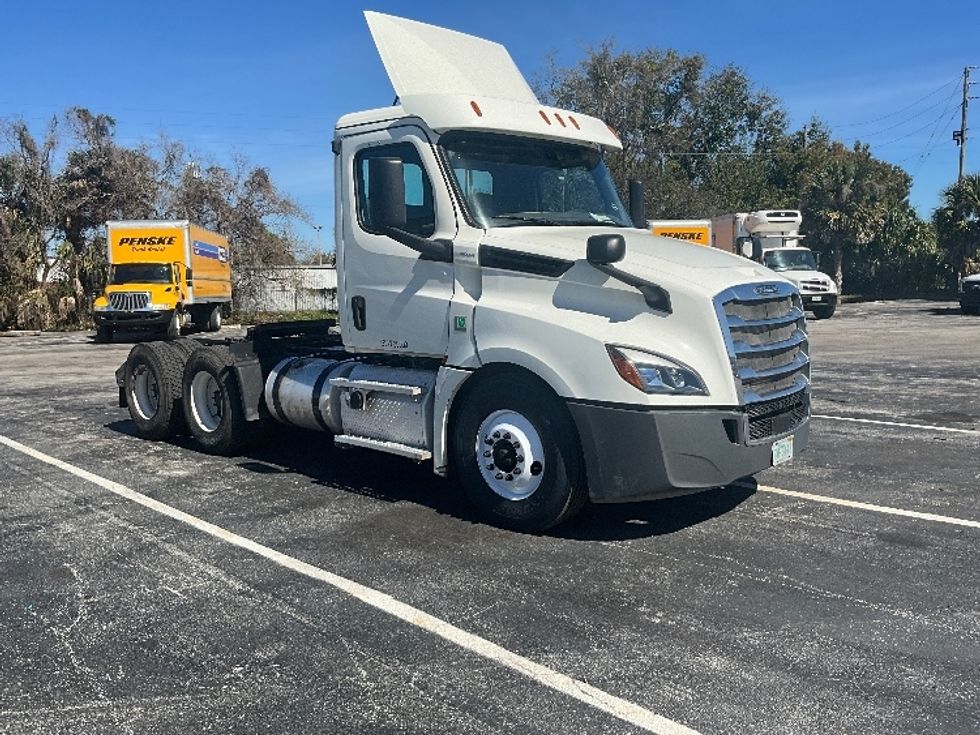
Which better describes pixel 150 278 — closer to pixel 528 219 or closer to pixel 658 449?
pixel 528 219

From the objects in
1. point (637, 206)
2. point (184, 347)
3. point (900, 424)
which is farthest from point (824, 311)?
point (184, 347)

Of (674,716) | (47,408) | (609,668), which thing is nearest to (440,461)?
(609,668)

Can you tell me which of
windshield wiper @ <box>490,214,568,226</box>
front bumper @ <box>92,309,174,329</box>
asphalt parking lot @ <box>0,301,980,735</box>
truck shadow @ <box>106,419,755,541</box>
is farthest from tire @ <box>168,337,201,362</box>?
front bumper @ <box>92,309,174,329</box>

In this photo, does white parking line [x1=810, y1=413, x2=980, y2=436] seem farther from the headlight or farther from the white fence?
the white fence

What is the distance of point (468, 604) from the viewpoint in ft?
15.0

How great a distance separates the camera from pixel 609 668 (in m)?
3.83

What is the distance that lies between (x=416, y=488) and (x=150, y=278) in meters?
21.4

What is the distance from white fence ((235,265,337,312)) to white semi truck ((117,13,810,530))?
104ft

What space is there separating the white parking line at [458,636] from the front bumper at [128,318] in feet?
66.6

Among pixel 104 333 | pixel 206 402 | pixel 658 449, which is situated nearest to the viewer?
pixel 658 449

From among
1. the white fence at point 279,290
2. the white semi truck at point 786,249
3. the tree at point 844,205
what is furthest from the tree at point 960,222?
the white fence at point 279,290

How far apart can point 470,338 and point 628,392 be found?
1.24 metres

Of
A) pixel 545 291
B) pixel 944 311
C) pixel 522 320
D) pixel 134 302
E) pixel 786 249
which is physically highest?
pixel 786 249

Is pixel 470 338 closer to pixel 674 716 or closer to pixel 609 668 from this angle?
pixel 609 668
